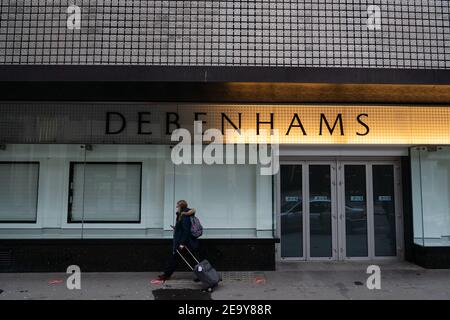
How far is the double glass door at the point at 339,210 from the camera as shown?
28.2 feet

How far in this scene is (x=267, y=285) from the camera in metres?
6.90

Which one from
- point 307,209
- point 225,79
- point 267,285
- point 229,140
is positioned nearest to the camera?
point 225,79

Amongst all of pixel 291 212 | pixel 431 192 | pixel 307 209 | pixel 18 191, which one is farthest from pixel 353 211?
pixel 18 191

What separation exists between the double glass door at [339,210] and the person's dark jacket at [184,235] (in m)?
2.40

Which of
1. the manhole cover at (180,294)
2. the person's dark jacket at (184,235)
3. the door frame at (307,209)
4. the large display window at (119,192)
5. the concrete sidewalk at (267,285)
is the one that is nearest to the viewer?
the manhole cover at (180,294)

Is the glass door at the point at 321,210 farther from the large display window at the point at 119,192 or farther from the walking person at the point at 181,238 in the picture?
the walking person at the point at 181,238

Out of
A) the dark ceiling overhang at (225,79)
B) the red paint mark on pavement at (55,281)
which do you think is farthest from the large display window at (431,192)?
the red paint mark on pavement at (55,281)

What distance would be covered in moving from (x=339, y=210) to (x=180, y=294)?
421 cm

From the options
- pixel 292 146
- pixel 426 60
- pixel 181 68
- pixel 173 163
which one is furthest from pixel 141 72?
pixel 426 60

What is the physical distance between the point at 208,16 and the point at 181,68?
4.52 ft

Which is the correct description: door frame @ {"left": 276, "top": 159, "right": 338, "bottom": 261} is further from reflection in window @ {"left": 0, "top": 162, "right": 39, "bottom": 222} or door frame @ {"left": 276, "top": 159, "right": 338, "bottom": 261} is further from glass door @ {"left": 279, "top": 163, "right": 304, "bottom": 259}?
reflection in window @ {"left": 0, "top": 162, "right": 39, "bottom": 222}

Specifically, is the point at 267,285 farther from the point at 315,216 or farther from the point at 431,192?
the point at 431,192

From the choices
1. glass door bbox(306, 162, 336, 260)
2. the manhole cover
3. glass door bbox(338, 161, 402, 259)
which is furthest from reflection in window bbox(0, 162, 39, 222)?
glass door bbox(338, 161, 402, 259)
